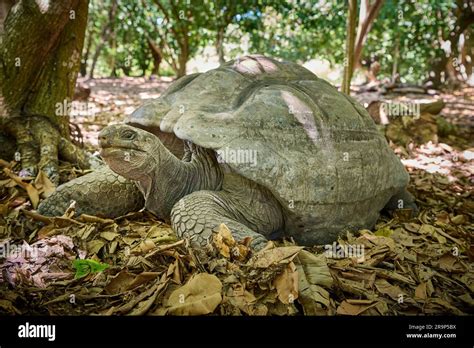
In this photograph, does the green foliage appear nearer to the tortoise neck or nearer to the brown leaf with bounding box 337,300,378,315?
the tortoise neck

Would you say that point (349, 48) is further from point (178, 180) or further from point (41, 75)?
point (178, 180)

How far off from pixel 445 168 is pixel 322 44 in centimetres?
830

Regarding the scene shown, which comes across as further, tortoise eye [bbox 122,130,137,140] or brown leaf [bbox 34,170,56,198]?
brown leaf [bbox 34,170,56,198]

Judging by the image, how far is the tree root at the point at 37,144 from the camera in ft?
11.2

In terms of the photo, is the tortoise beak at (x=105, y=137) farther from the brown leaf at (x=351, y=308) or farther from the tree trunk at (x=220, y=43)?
the tree trunk at (x=220, y=43)

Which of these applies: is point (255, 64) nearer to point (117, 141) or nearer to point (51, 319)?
point (117, 141)

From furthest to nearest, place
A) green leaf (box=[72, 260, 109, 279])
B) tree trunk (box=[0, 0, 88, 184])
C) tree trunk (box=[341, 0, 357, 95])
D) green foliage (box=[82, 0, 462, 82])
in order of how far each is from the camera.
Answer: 1. green foliage (box=[82, 0, 462, 82])
2. tree trunk (box=[341, 0, 357, 95])
3. tree trunk (box=[0, 0, 88, 184])
4. green leaf (box=[72, 260, 109, 279])

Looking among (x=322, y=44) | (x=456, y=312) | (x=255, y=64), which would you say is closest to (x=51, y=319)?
(x=456, y=312)

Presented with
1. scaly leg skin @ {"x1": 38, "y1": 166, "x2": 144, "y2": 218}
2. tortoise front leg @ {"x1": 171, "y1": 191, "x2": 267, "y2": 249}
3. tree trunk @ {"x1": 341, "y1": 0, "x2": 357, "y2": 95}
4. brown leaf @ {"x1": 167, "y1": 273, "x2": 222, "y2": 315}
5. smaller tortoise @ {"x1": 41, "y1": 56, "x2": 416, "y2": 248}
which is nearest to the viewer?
brown leaf @ {"x1": 167, "y1": 273, "x2": 222, "y2": 315}

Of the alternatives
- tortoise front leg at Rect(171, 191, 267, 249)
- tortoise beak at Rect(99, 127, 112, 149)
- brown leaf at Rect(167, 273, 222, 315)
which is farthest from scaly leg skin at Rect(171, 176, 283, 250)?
tortoise beak at Rect(99, 127, 112, 149)

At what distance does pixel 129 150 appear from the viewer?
235 cm

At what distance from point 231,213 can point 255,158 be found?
0.38 m

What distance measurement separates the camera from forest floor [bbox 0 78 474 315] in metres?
1.79

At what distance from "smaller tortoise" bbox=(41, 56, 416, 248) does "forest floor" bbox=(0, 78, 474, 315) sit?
17cm
